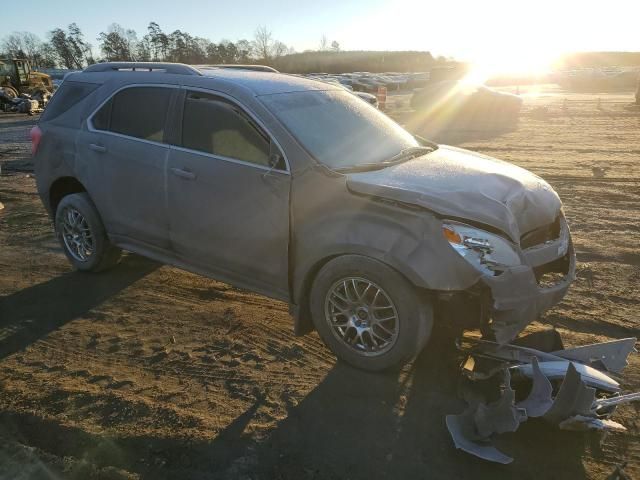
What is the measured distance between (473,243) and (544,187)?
3.91ft

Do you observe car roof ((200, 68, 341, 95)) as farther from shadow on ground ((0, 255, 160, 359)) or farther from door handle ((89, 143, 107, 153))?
shadow on ground ((0, 255, 160, 359))

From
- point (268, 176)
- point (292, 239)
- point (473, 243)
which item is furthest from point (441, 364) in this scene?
point (268, 176)

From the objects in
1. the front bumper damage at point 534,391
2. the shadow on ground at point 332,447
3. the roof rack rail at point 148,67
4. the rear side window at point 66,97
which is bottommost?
the shadow on ground at point 332,447

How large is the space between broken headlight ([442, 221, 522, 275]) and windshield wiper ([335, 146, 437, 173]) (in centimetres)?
81

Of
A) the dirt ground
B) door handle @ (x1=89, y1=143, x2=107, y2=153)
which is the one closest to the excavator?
door handle @ (x1=89, y1=143, x2=107, y2=153)

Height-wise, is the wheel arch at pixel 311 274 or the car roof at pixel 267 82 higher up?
the car roof at pixel 267 82

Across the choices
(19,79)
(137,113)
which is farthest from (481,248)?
(19,79)

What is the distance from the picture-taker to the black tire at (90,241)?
4.93 metres

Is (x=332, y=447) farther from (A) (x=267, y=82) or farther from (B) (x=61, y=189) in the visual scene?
(B) (x=61, y=189)

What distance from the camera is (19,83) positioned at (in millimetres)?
32250

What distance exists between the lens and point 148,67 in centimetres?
479

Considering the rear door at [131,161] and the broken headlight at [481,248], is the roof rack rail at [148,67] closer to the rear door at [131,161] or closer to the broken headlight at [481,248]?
the rear door at [131,161]

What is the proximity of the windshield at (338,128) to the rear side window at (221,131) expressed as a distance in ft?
Answer: 0.78

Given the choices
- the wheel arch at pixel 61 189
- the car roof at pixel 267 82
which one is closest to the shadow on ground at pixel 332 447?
the car roof at pixel 267 82
